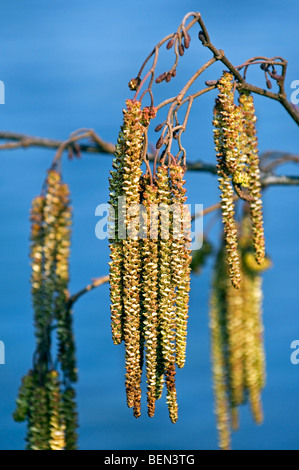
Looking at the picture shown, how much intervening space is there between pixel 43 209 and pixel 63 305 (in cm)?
31

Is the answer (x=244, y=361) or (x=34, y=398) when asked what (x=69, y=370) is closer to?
(x=34, y=398)

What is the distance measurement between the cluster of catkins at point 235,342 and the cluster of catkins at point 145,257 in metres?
1.05

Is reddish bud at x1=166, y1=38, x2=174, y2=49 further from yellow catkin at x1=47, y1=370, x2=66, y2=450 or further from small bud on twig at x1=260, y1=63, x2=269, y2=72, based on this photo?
yellow catkin at x1=47, y1=370, x2=66, y2=450

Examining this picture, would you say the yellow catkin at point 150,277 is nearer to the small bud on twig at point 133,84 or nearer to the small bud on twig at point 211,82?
the small bud on twig at point 133,84

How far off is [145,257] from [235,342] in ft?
3.86

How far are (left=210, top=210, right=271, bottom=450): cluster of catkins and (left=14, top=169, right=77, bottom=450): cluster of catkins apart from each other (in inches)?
25.0

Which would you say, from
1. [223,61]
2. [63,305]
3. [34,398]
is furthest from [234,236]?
[34,398]

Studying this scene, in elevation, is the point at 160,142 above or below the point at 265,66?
below

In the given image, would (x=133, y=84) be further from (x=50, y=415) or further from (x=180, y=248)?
(x=50, y=415)

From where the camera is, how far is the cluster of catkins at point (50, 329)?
2.53 meters

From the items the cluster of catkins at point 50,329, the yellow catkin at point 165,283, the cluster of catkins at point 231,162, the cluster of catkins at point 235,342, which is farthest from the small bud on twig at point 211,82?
the cluster of catkins at point 235,342

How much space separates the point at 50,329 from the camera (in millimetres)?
2609

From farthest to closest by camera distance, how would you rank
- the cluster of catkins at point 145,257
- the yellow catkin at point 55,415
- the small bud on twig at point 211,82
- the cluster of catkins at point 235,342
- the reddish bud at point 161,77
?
the cluster of catkins at point 235,342
the yellow catkin at point 55,415
the small bud on twig at point 211,82
the reddish bud at point 161,77
the cluster of catkins at point 145,257

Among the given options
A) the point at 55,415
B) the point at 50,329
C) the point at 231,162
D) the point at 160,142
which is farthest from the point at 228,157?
the point at 55,415
